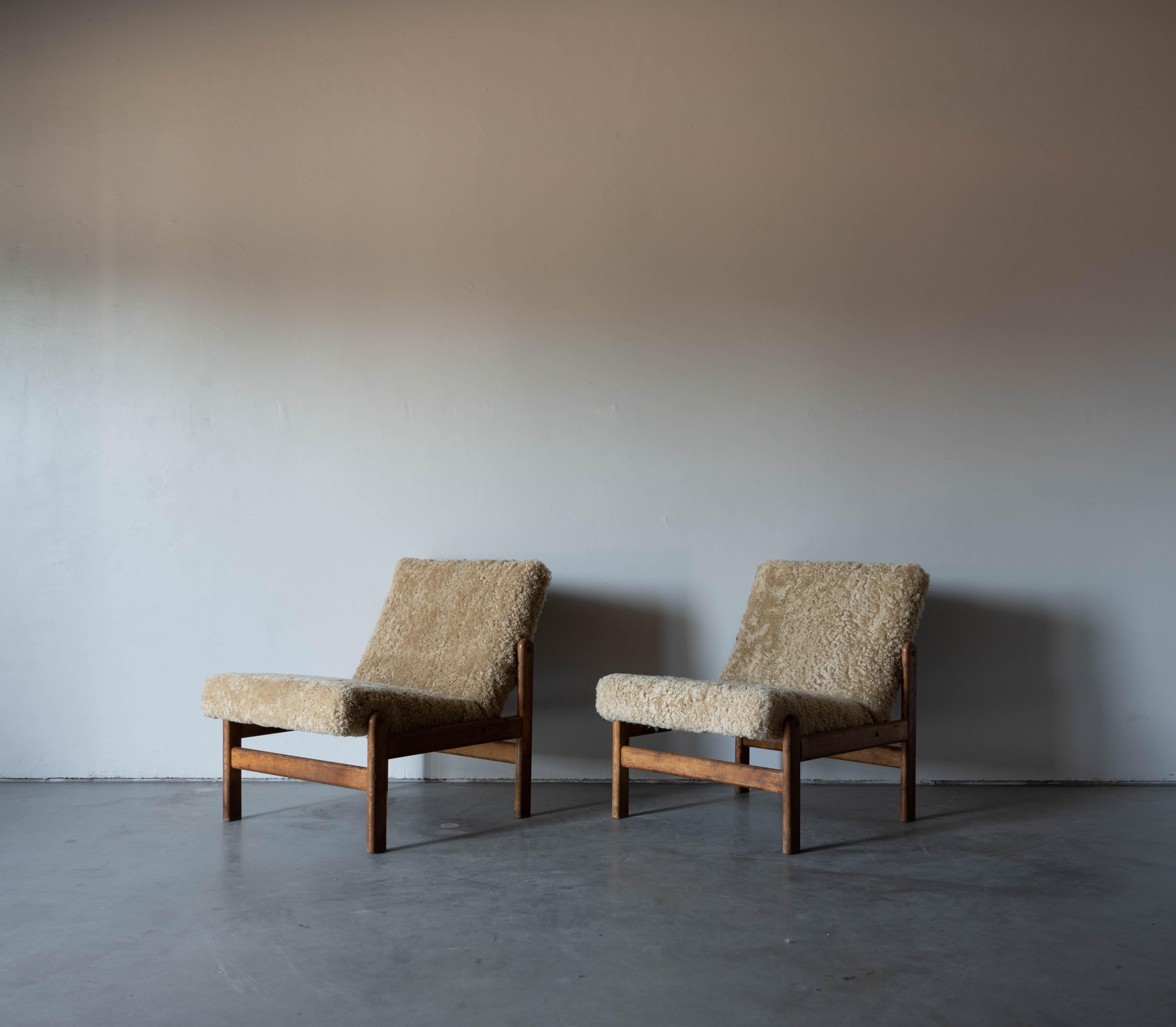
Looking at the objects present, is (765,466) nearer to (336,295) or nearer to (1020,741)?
(1020,741)

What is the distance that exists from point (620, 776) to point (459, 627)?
0.67m

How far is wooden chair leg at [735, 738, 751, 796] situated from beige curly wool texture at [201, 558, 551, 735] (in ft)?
2.50

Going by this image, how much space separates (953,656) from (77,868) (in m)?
2.66

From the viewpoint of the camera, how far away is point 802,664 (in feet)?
10.3

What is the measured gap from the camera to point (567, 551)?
11.8 feet

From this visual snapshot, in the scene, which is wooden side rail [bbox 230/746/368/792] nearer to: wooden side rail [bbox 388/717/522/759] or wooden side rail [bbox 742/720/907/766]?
wooden side rail [bbox 388/717/522/759]

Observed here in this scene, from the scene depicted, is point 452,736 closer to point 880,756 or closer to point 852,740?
point 852,740

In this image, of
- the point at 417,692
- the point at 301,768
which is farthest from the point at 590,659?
the point at 301,768

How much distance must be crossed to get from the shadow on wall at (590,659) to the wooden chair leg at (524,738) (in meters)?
0.45

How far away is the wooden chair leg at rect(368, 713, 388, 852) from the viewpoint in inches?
103

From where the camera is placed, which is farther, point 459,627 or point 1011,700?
point 1011,700

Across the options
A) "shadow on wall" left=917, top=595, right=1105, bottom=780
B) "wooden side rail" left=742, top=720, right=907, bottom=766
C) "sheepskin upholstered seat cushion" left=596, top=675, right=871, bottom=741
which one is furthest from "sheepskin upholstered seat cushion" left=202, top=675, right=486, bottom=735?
"shadow on wall" left=917, top=595, right=1105, bottom=780

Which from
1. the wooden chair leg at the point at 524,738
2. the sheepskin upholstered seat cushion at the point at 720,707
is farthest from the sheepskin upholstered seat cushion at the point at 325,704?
the sheepskin upholstered seat cushion at the point at 720,707

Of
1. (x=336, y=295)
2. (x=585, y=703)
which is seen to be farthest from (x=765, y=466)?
(x=336, y=295)
